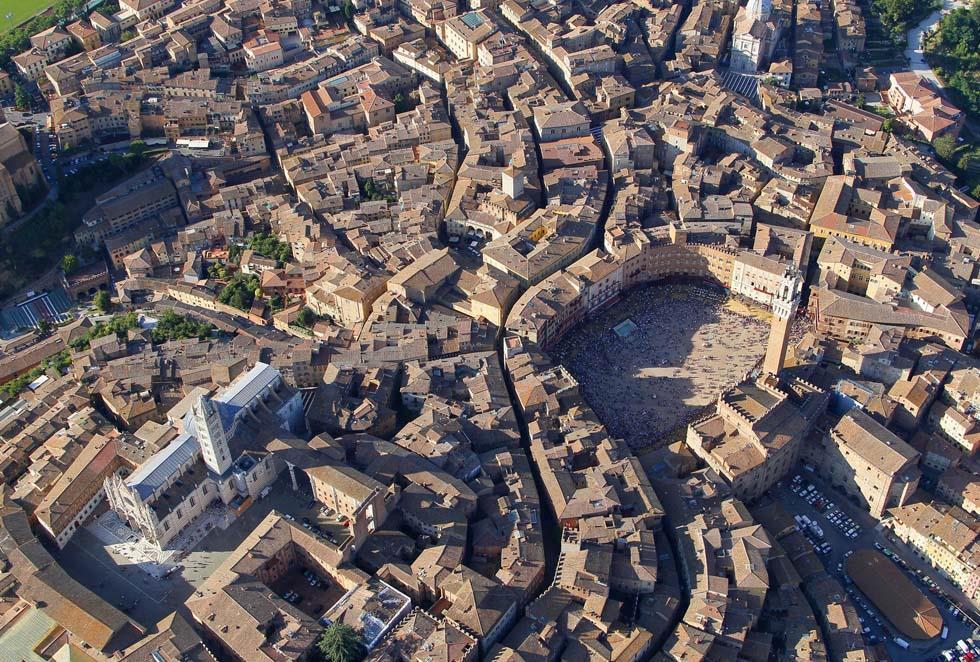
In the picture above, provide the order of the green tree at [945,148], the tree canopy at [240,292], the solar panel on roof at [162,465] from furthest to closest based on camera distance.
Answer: the green tree at [945,148] < the tree canopy at [240,292] < the solar panel on roof at [162,465]

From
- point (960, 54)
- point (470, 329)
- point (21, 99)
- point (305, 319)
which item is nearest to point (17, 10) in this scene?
point (21, 99)

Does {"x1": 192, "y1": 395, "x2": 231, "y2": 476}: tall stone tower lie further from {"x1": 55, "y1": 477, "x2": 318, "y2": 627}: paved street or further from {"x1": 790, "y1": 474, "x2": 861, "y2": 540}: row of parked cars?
{"x1": 790, "y1": 474, "x2": 861, "y2": 540}: row of parked cars

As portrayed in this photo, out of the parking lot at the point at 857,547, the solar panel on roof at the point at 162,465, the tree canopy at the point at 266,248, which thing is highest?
the tree canopy at the point at 266,248

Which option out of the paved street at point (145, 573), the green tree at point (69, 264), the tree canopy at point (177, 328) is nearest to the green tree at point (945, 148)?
the tree canopy at point (177, 328)

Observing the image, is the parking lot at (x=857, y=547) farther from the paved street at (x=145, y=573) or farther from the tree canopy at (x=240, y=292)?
the tree canopy at (x=240, y=292)

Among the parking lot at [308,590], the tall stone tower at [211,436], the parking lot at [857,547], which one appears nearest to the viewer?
the parking lot at [308,590]

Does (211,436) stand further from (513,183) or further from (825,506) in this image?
(825,506)
